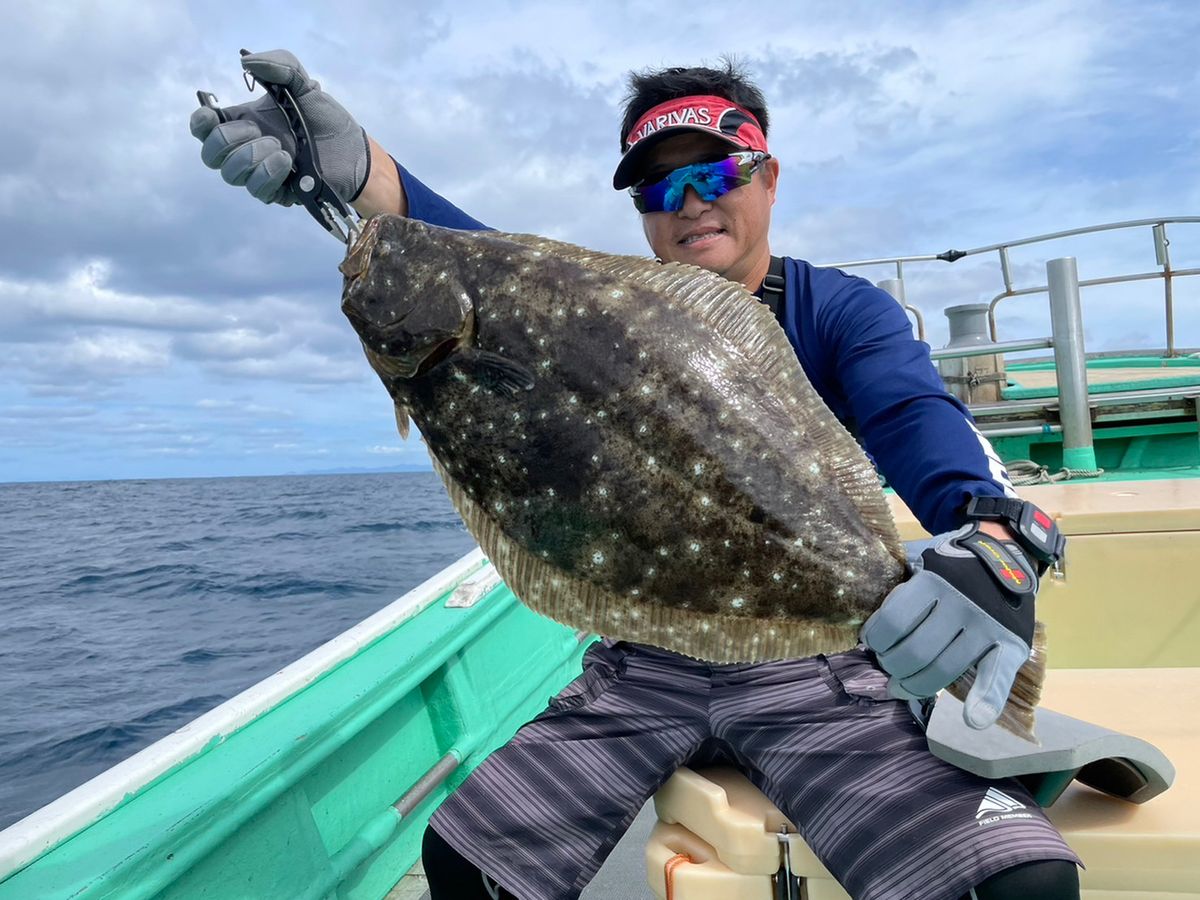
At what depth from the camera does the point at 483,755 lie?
3.70 meters

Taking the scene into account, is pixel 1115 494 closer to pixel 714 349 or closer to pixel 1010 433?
pixel 714 349

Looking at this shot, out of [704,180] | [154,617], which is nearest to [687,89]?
[704,180]

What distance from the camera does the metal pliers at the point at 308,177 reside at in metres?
2.11

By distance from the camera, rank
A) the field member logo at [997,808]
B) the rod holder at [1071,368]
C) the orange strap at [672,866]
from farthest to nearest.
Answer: the rod holder at [1071,368], the orange strap at [672,866], the field member logo at [997,808]

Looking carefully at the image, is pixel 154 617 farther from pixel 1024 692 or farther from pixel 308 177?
pixel 1024 692

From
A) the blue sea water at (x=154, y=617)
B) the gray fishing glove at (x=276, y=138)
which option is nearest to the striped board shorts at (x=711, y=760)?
the blue sea water at (x=154, y=617)

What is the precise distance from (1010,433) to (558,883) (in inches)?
285

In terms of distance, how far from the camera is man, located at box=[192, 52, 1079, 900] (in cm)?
162

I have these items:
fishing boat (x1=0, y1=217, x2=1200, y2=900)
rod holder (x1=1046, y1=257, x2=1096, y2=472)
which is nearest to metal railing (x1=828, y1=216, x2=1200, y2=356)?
rod holder (x1=1046, y1=257, x2=1096, y2=472)

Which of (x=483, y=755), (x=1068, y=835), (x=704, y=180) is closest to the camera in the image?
(x=1068, y=835)

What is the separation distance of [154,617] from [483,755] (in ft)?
28.5

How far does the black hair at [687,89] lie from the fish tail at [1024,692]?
1.54 m

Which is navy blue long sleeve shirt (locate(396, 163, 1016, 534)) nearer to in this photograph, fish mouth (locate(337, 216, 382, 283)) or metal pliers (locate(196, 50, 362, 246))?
metal pliers (locate(196, 50, 362, 246))

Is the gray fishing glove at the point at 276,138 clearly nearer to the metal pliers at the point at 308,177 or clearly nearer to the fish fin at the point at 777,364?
the metal pliers at the point at 308,177
